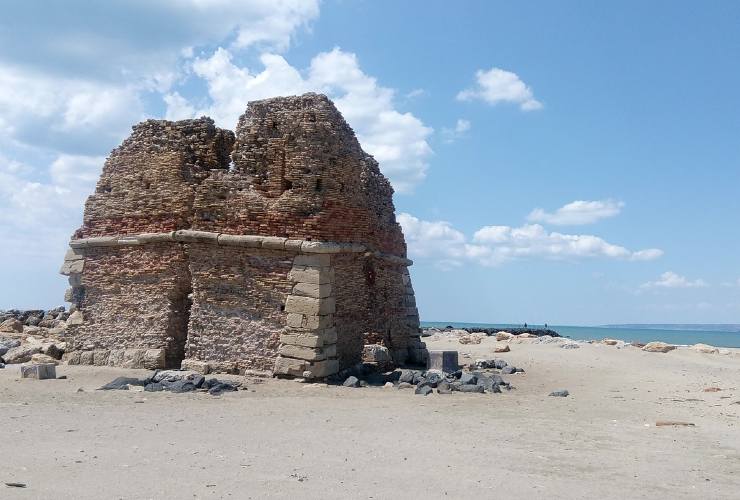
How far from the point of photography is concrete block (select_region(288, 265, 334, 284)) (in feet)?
39.7

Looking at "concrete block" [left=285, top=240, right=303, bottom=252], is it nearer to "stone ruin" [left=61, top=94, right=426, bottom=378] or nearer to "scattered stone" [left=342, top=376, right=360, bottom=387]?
"stone ruin" [left=61, top=94, right=426, bottom=378]

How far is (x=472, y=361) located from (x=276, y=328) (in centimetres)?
772

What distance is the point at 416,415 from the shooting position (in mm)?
9383

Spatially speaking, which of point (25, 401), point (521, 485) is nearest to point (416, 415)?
point (521, 485)

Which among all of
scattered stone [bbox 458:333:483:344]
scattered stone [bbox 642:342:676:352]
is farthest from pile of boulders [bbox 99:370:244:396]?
scattered stone [bbox 642:342:676:352]

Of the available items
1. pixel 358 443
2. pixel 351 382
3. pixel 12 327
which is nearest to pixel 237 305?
pixel 351 382

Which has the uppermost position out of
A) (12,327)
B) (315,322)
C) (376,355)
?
(315,322)

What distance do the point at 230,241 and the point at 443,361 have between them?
5.59 meters

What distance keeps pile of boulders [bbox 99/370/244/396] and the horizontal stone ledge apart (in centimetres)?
260

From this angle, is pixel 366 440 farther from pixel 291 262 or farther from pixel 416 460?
pixel 291 262

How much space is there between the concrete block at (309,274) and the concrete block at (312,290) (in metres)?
0.07

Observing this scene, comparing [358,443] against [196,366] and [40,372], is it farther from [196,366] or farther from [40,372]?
[40,372]

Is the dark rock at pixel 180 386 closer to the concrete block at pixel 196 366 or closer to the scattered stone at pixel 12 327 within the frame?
the concrete block at pixel 196 366

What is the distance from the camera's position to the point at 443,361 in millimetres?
14969
